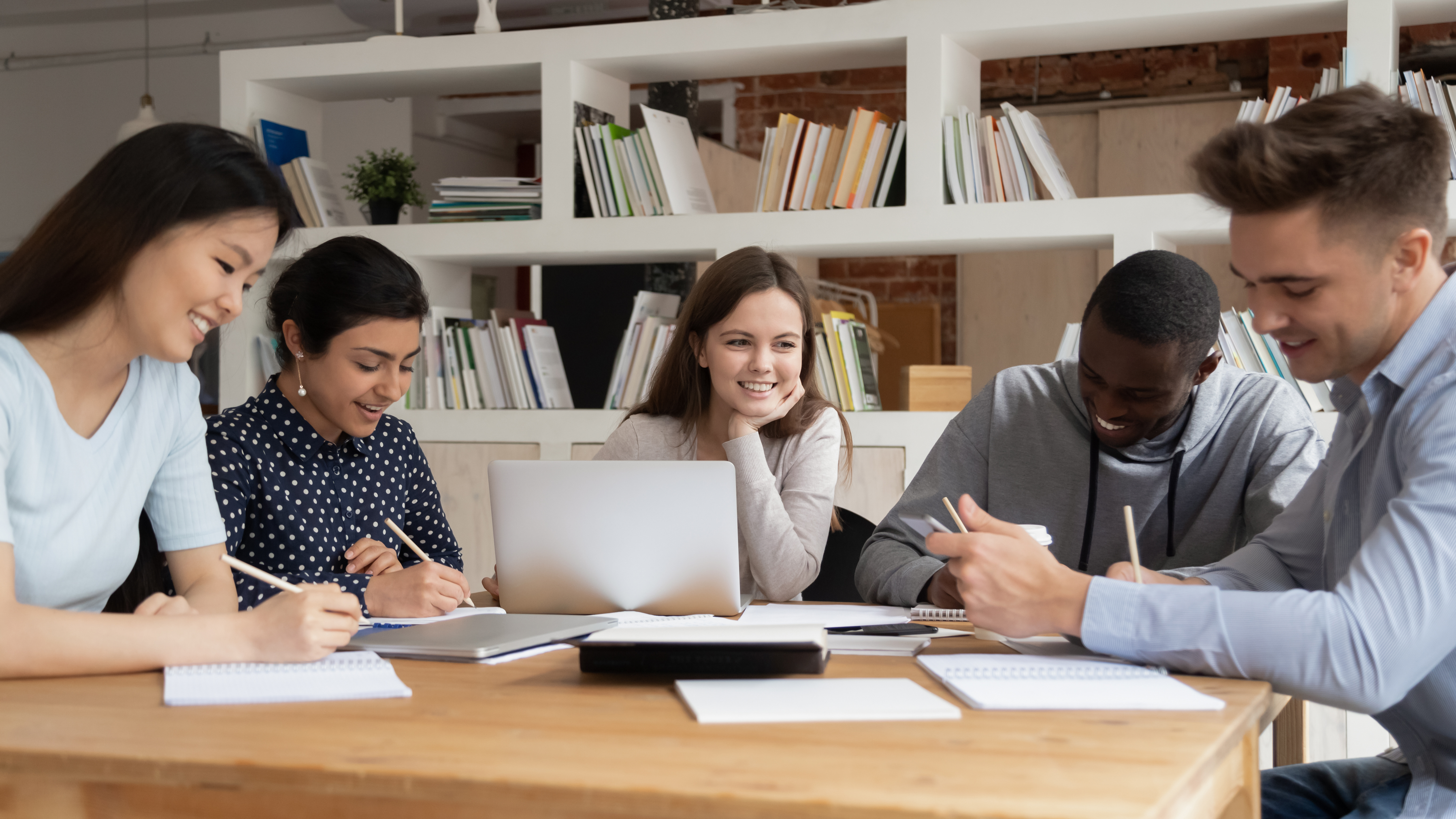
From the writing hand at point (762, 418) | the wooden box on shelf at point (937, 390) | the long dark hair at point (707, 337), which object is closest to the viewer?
the writing hand at point (762, 418)

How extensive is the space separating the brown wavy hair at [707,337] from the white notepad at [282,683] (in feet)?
3.77

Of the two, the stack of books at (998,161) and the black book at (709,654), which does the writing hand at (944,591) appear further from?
the stack of books at (998,161)

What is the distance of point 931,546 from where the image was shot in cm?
123

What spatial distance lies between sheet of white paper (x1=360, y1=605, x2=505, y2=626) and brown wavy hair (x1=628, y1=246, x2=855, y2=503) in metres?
0.72

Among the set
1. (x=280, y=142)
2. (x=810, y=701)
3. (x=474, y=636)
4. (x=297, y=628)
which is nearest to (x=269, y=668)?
(x=297, y=628)

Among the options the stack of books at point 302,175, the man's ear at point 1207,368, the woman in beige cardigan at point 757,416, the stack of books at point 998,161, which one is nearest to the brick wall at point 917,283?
the stack of books at point 998,161

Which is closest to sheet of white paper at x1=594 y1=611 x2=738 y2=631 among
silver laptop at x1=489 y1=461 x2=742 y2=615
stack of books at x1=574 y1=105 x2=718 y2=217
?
silver laptop at x1=489 y1=461 x2=742 y2=615

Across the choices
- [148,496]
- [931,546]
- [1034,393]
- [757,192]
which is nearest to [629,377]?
[757,192]

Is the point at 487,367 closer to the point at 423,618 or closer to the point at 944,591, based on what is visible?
the point at 423,618

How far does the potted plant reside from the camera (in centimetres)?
333

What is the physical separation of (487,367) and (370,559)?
4.59 feet

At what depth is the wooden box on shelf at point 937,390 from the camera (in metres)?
2.89

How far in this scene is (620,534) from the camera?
1.52 m

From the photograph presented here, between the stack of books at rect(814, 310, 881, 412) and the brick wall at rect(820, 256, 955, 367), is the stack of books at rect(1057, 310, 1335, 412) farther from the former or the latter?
the brick wall at rect(820, 256, 955, 367)
